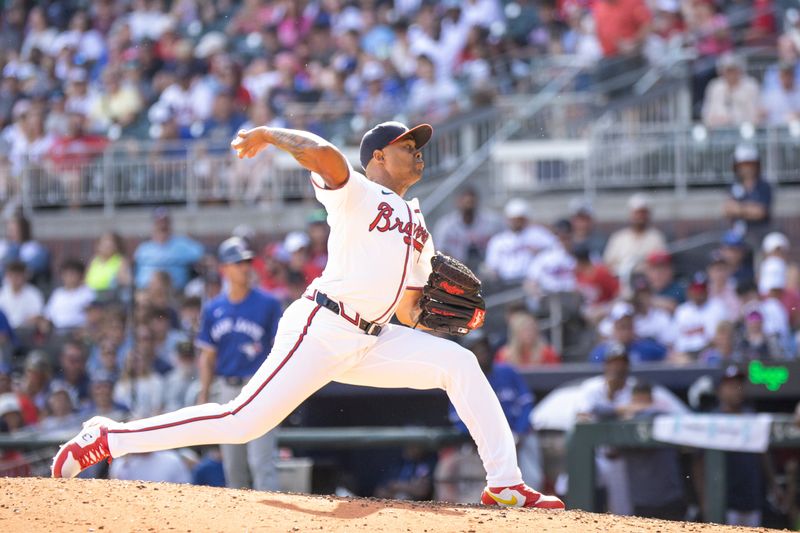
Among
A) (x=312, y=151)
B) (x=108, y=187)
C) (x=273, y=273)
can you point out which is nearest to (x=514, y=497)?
(x=312, y=151)

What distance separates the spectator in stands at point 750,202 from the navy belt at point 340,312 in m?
6.52

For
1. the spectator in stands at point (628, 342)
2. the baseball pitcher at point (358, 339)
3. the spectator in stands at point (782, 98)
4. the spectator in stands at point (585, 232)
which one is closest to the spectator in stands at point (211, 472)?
the spectator in stands at point (628, 342)

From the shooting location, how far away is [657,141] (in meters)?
13.1

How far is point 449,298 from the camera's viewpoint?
618 cm

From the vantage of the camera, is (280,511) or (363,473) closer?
(280,511)

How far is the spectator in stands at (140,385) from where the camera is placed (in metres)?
11.0

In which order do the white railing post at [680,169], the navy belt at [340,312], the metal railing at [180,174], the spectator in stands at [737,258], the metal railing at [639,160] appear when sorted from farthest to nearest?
the metal railing at [180,174]
the white railing post at [680,169]
the metal railing at [639,160]
the spectator in stands at [737,258]
the navy belt at [340,312]

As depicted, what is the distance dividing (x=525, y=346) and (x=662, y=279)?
143cm

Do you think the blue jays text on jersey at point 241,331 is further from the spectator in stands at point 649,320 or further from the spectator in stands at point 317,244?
the spectator in stands at point 649,320

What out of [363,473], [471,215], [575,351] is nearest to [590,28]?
[471,215]

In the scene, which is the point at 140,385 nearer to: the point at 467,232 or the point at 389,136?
the point at 467,232

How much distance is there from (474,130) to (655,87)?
6.15ft

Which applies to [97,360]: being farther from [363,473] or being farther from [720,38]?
[720,38]

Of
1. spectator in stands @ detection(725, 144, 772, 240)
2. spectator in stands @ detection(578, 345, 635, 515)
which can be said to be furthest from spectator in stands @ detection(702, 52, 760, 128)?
spectator in stands @ detection(578, 345, 635, 515)
